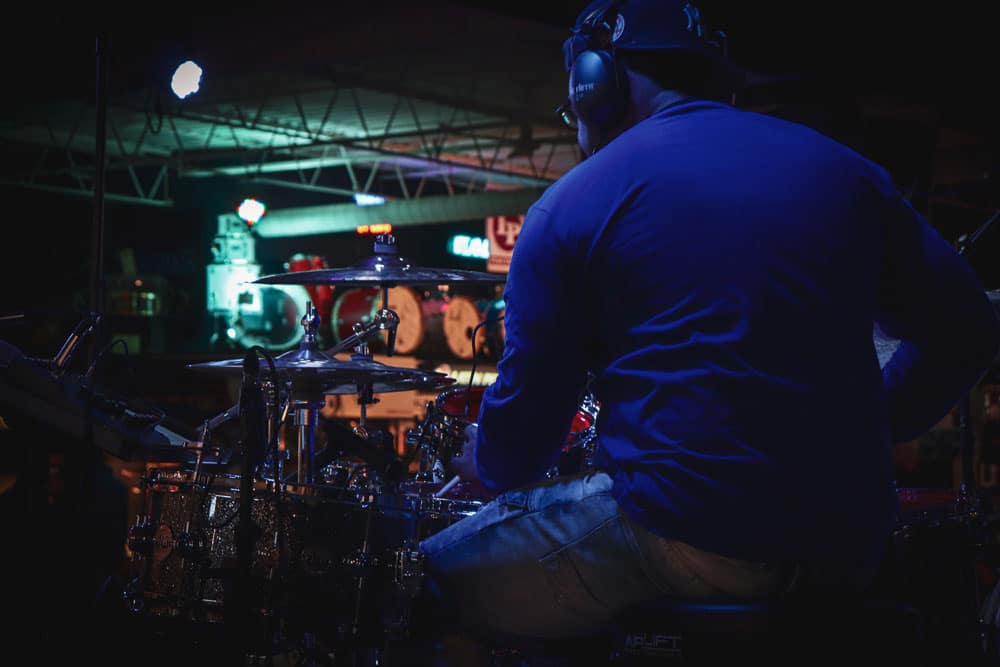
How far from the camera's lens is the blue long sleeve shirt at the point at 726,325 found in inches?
58.2

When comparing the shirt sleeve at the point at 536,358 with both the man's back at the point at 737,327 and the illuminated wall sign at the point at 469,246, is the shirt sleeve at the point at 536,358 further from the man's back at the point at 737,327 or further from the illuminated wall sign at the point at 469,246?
the illuminated wall sign at the point at 469,246

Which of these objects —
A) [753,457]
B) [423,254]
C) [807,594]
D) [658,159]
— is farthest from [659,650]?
[423,254]

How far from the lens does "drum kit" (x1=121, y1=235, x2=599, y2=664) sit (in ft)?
7.29

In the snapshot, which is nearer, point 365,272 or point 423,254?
point 365,272

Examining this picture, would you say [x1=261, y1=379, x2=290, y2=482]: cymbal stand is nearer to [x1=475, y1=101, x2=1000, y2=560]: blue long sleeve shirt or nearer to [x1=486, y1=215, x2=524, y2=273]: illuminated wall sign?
[x1=475, y1=101, x2=1000, y2=560]: blue long sleeve shirt

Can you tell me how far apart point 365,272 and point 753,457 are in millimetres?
2290

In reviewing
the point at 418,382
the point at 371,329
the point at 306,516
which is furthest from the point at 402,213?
the point at 306,516

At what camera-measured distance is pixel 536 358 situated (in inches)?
63.8

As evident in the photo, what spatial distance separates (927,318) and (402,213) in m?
16.2

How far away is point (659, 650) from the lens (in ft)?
5.40

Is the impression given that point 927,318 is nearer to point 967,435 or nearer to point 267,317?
point 967,435

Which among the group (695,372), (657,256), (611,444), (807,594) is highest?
(657,256)

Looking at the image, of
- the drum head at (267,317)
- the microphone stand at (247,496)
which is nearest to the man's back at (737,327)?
the microphone stand at (247,496)

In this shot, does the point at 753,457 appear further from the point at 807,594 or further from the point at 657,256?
the point at 657,256
